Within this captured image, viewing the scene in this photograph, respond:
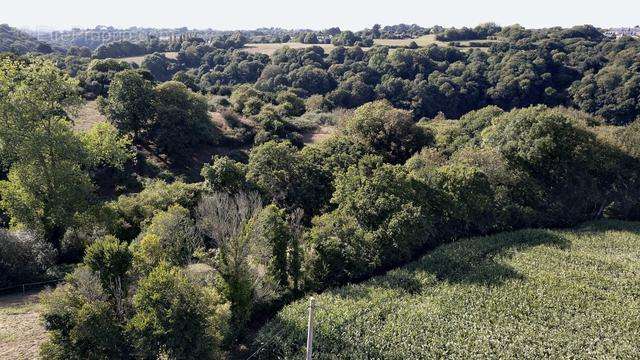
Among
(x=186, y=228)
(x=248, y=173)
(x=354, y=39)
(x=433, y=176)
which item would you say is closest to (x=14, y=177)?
(x=186, y=228)

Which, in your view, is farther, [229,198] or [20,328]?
[229,198]

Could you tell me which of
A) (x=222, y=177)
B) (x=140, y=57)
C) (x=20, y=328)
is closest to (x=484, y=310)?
(x=222, y=177)

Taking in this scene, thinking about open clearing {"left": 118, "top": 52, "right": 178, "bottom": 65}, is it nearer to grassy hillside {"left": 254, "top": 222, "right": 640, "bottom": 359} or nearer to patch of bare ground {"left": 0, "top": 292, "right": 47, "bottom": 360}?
patch of bare ground {"left": 0, "top": 292, "right": 47, "bottom": 360}

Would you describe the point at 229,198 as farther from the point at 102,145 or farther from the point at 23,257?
the point at 23,257

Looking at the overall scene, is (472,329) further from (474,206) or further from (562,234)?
(562,234)

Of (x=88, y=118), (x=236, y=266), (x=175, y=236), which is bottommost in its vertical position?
(x=236, y=266)

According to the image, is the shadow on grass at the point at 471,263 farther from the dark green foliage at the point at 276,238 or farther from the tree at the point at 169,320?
the tree at the point at 169,320

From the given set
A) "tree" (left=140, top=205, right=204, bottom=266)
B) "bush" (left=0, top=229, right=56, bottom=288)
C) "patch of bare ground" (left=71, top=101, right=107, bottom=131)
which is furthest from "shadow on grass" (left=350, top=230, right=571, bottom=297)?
"patch of bare ground" (left=71, top=101, right=107, bottom=131)
